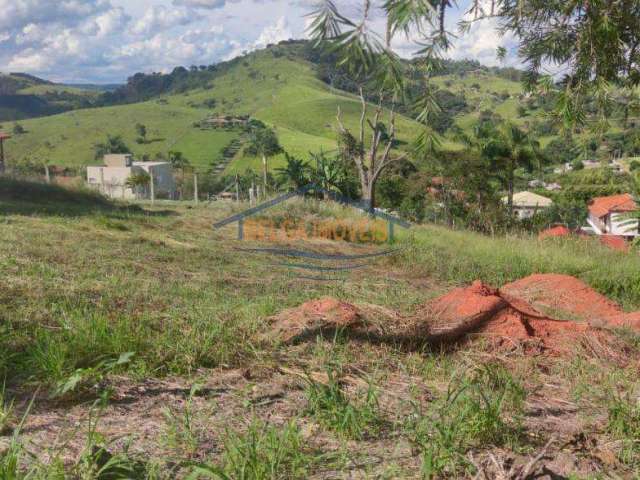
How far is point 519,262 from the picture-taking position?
32.7 ft

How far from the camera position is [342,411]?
264 cm

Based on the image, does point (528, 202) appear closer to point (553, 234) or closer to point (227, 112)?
point (553, 234)

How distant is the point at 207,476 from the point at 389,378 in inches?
57.6

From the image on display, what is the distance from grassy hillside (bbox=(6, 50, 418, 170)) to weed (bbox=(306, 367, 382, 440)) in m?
62.5

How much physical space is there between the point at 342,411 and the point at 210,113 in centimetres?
10348

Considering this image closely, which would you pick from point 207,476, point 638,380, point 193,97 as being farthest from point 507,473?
point 193,97

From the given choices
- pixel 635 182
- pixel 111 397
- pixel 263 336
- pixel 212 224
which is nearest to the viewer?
pixel 111 397

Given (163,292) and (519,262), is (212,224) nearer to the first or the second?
(519,262)

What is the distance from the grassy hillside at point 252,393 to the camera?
227cm

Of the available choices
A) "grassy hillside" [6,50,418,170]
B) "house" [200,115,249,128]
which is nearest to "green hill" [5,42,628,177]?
"grassy hillside" [6,50,418,170]

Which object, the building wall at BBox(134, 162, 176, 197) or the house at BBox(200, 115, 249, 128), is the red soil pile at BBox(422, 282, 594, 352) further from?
the house at BBox(200, 115, 249, 128)

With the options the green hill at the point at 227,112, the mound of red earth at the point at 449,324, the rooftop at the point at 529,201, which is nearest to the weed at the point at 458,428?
the mound of red earth at the point at 449,324

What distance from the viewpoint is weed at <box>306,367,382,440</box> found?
2541 mm

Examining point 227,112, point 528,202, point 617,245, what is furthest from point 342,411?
point 227,112
